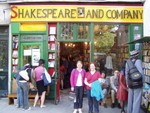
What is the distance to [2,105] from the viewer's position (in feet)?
42.0

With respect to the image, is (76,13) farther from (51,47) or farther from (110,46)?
(110,46)

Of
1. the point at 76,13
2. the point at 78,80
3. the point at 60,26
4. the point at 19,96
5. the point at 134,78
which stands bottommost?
the point at 19,96

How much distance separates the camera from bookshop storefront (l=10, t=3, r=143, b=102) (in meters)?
13.8

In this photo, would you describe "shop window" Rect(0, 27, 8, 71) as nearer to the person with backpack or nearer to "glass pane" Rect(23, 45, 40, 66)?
"glass pane" Rect(23, 45, 40, 66)

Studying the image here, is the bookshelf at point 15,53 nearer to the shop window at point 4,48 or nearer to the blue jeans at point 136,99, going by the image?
the shop window at point 4,48

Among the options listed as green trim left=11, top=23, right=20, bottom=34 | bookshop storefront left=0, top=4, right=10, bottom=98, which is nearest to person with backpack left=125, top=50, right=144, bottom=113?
green trim left=11, top=23, right=20, bottom=34

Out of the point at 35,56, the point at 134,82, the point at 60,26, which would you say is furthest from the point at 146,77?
the point at 35,56

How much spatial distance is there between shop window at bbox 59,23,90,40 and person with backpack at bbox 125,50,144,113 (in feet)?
13.9

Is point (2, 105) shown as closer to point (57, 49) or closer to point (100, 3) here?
point (57, 49)

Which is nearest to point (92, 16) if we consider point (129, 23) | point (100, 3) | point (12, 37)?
point (100, 3)

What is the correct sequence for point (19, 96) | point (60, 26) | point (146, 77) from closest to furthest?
point (146, 77) < point (19, 96) < point (60, 26)

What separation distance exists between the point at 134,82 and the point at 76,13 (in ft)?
16.9

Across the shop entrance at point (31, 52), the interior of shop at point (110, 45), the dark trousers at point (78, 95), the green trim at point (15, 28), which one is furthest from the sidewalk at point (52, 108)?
the green trim at point (15, 28)

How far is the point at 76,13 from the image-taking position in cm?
1382
